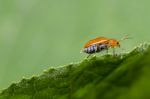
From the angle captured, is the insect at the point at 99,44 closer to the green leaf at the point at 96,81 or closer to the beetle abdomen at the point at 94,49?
the beetle abdomen at the point at 94,49

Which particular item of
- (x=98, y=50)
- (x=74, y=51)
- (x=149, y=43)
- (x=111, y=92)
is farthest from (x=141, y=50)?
(x=74, y=51)

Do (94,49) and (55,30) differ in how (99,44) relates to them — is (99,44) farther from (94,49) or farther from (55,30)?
(55,30)

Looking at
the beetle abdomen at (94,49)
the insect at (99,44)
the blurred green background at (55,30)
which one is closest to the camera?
the insect at (99,44)

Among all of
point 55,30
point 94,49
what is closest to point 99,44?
point 94,49

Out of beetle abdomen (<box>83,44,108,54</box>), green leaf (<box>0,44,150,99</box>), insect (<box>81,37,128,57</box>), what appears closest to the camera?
green leaf (<box>0,44,150,99</box>)

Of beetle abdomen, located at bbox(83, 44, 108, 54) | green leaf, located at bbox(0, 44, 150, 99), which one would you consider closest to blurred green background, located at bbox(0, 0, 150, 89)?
beetle abdomen, located at bbox(83, 44, 108, 54)

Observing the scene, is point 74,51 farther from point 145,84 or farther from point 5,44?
point 145,84

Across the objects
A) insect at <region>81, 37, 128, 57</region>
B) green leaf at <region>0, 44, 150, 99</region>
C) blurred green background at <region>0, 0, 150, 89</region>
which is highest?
blurred green background at <region>0, 0, 150, 89</region>

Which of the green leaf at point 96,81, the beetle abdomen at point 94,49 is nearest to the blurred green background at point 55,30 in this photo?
the beetle abdomen at point 94,49

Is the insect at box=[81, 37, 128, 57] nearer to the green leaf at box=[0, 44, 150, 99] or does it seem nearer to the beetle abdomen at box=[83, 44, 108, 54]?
the beetle abdomen at box=[83, 44, 108, 54]
